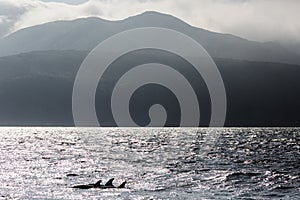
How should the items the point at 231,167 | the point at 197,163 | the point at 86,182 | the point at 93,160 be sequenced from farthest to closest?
the point at 93,160 < the point at 197,163 < the point at 231,167 < the point at 86,182

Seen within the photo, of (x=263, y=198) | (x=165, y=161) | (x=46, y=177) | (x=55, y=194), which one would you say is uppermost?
(x=165, y=161)

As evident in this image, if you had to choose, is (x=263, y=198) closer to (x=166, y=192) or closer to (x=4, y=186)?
(x=166, y=192)

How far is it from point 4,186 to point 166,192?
70.7 feet

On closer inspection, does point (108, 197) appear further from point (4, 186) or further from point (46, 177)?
point (46, 177)

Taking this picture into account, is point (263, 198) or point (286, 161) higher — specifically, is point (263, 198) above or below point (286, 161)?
below

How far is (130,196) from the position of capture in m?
60.6

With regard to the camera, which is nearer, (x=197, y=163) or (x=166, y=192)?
(x=166, y=192)

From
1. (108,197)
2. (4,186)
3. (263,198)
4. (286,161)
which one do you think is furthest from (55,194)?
(286,161)

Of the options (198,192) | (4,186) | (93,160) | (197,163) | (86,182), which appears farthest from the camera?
(93,160)

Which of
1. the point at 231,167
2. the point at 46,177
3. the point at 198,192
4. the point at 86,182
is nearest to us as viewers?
the point at 198,192

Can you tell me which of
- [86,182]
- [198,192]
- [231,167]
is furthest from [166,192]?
[231,167]

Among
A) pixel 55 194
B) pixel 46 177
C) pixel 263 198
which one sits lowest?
pixel 263 198

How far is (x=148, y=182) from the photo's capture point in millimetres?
73688

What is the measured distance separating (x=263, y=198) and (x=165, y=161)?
51189mm
